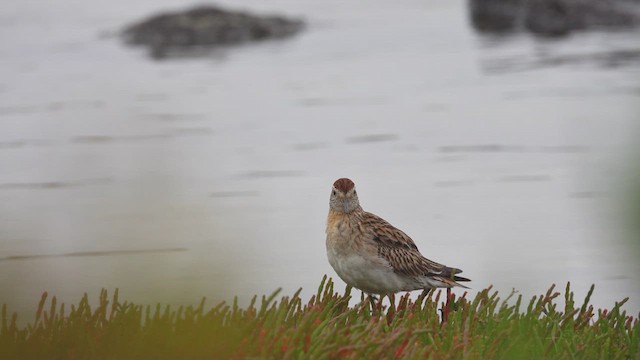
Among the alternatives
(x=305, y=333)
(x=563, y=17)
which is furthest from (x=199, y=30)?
(x=305, y=333)

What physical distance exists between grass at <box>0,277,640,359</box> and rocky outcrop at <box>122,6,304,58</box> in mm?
23391

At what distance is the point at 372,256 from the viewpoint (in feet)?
26.1

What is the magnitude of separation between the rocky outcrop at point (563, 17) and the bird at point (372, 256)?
22823 millimetres

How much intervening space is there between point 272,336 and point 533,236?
7260mm

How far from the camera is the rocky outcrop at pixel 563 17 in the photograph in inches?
1211

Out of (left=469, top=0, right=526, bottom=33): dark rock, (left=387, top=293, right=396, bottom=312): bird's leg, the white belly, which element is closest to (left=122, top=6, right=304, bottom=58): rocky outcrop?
(left=469, top=0, right=526, bottom=33): dark rock

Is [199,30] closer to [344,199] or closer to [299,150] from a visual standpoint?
[299,150]

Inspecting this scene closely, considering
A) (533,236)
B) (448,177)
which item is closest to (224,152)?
(448,177)


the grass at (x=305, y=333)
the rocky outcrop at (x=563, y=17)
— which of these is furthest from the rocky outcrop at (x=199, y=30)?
the grass at (x=305, y=333)

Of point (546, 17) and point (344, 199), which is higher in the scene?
point (344, 199)

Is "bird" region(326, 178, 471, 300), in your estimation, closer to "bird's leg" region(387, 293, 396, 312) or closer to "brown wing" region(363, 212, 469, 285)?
"brown wing" region(363, 212, 469, 285)

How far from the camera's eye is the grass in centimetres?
369

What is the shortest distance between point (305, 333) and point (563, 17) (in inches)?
1062

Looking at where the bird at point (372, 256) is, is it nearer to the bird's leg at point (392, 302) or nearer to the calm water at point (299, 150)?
the bird's leg at point (392, 302)
